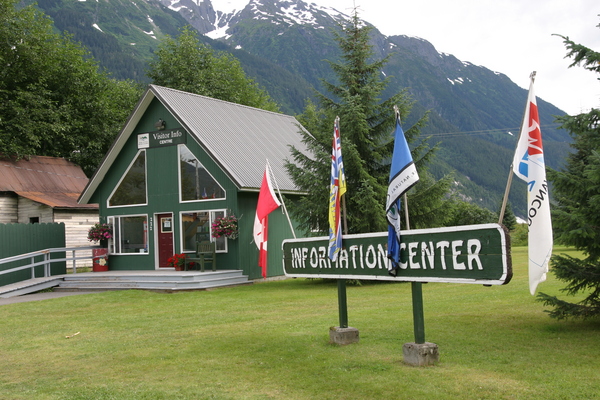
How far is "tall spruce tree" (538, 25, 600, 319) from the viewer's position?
24.9 ft

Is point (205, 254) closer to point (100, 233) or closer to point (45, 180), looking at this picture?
point (100, 233)

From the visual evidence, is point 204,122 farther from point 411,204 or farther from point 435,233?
point 435,233

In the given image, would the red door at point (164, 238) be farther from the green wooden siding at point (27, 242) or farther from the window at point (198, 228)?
the green wooden siding at point (27, 242)

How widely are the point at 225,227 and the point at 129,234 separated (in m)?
5.19

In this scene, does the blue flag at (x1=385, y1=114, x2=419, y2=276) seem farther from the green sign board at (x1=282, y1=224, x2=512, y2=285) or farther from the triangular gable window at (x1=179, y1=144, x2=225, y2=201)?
the triangular gable window at (x1=179, y1=144, x2=225, y2=201)

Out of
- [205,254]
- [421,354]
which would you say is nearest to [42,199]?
[205,254]

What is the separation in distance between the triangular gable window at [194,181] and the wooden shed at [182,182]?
0.03 meters

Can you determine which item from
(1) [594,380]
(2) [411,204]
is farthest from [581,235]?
(2) [411,204]

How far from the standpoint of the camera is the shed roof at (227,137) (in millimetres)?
19444

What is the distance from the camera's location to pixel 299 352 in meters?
8.05

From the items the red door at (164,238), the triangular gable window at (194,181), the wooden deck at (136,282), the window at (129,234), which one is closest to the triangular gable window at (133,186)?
the window at (129,234)

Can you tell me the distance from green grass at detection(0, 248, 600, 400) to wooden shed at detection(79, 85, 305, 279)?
6.21 metres

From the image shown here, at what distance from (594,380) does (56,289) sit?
58.7 feet

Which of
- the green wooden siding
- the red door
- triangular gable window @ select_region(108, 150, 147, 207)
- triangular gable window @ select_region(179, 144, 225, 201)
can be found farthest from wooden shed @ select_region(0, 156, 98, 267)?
triangular gable window @ select_region(179, 144, 225, 201)
